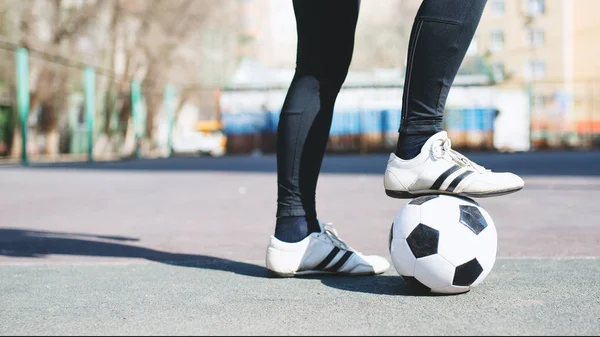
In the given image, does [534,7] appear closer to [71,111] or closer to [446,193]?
[71,111]

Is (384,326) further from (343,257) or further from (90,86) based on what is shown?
(90,86)

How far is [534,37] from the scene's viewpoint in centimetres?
4688

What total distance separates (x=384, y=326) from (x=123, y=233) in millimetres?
2638

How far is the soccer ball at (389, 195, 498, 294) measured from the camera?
210 centimetres

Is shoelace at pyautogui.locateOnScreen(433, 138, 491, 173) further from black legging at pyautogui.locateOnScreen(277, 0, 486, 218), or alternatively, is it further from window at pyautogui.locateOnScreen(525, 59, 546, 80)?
window at pyautogui.locateOnScreen(525, 59, 546, 80)

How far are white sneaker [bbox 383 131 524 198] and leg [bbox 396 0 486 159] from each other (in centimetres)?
4

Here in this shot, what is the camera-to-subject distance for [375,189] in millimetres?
7211

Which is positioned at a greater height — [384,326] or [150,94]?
[150,94]

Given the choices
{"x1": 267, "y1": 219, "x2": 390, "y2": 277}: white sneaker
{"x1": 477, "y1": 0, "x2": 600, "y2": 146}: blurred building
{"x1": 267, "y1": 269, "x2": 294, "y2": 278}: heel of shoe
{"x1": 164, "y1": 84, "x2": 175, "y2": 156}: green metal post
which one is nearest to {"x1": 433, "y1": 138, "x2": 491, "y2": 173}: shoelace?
{"x1": 267, "y1": 219, "x2": 390, "y2": 277}: white sneaker

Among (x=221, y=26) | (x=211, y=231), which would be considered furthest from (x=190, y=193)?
(x=221, y=26)

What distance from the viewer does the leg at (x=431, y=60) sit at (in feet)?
7.19

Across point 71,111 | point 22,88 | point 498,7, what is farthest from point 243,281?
point 498,7

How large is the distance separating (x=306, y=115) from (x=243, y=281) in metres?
0.58

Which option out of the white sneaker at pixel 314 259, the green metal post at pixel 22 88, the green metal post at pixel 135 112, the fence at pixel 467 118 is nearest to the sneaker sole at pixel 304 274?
the white sneaker at pixel 314 259
